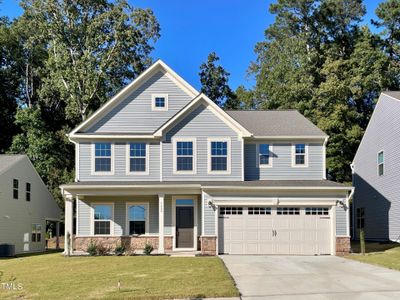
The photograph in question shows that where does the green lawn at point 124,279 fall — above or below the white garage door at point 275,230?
below

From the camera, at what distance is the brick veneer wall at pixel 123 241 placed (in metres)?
23.6

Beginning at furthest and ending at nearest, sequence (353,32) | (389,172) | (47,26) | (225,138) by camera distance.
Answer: (353,32)
(47,26)
(389,172)
(225,138)

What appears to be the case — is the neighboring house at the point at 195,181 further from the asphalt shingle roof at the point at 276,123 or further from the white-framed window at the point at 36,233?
the white-framed window at the point at 36,233

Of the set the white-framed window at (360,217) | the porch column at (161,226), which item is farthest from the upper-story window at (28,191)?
the white-framed window at (360,217)

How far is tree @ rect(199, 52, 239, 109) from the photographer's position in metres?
48.4

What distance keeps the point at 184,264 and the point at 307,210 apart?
7700mm

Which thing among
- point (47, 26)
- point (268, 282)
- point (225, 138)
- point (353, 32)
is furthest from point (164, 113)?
point (353, 32)

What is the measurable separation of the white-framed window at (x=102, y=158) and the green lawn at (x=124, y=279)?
19.9 ft

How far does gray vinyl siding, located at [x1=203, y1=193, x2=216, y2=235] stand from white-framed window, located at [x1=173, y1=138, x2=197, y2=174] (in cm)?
231

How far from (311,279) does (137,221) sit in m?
11.9

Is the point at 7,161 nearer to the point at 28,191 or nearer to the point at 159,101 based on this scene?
the point at 28,191

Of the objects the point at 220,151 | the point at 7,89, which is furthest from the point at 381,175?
the point at 7,89

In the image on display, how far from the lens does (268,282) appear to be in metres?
13.7

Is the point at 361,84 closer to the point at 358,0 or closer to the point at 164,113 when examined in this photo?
the point at 358,0
